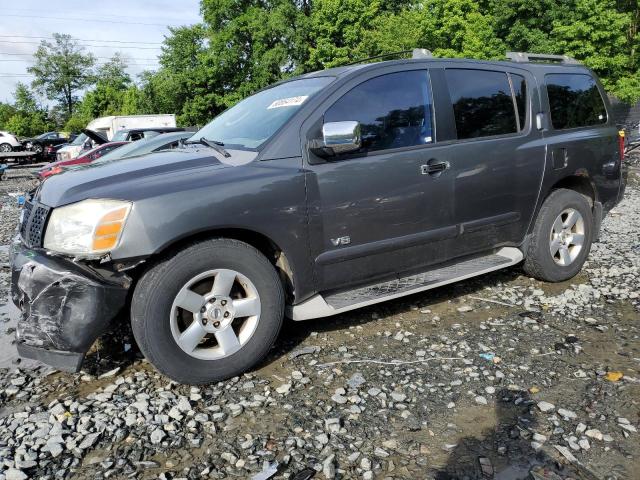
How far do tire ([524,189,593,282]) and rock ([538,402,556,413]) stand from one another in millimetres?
2000

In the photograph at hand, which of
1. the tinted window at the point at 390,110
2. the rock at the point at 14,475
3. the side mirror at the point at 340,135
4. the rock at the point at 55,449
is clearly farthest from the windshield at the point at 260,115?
the rock at the point at 14,475

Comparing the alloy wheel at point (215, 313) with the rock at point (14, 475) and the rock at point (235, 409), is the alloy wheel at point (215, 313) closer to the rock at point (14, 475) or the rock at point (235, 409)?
the rock at point (235, 409)

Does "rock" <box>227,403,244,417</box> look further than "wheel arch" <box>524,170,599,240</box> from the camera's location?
No

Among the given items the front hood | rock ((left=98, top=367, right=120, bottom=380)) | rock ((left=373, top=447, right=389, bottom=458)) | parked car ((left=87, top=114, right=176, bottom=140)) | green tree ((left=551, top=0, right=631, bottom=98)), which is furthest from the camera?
parked car ((left=87, top=114, right=176, bottom=140))

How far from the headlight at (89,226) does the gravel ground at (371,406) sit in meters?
0.89

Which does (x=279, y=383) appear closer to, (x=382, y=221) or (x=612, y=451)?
(x=382, y=221)

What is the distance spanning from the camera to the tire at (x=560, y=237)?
4.56 meters

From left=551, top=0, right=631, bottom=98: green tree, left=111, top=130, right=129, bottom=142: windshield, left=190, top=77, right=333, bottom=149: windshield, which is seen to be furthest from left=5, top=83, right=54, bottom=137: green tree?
left=190, top=77, right=333, bottom=149: windshield

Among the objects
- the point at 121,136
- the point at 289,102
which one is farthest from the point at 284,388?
the point at 121,136

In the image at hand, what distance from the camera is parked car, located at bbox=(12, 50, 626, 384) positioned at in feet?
9.33

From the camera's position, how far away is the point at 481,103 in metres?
4.15

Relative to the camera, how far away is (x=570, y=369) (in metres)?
3.21

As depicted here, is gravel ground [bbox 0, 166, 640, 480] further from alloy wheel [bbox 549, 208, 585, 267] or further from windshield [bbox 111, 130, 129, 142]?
windshield [bbox 111, 130, 129, 142]

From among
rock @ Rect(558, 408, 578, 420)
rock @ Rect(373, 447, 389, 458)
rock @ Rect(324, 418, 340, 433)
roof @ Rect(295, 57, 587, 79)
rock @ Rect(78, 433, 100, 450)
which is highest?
roof @ Rect(295, 57, 587, 79)
